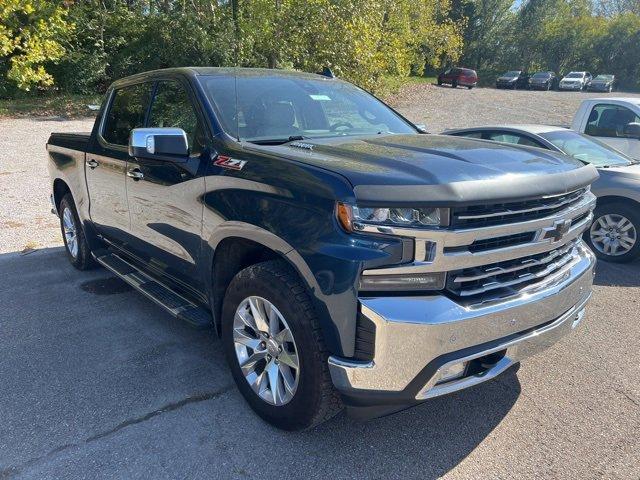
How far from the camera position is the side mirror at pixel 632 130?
7348 millimetres

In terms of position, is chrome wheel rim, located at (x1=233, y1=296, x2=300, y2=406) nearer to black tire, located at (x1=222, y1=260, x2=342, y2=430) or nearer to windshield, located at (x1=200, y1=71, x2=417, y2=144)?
black tire, located at (x1=222, y1=260, x2=342, y2=430)

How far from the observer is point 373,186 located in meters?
2.33

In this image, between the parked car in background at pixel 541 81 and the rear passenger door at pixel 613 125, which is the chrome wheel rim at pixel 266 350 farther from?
the parked car in background at pixel 541 81

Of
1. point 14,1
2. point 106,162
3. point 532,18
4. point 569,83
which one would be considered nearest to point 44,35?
point 14,1

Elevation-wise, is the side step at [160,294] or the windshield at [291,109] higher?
the windshield at [291,109]

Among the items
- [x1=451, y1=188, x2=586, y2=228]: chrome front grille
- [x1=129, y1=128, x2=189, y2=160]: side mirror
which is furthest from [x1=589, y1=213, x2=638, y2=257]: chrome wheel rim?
[x1=129, y1=128, x2=189, y2=160]: side mirror

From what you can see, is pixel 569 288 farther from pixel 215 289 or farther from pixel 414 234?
pixel 215 289

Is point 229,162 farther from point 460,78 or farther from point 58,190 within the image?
point 460,78

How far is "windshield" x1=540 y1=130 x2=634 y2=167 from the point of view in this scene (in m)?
6.27

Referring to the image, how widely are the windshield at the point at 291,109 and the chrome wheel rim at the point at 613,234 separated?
3.21 metres

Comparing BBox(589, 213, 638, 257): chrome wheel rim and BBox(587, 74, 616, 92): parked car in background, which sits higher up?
BBox(587, 74, 616, 92): parked car in background

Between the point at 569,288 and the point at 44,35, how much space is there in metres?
19.8

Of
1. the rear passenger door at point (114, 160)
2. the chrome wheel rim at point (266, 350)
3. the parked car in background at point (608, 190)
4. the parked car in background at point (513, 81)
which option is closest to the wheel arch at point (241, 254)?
the chrome wheel rim at point (266, 350)

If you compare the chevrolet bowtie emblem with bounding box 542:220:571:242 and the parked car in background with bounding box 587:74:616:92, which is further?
the parked car in background with bounding box 587:74:616:92
